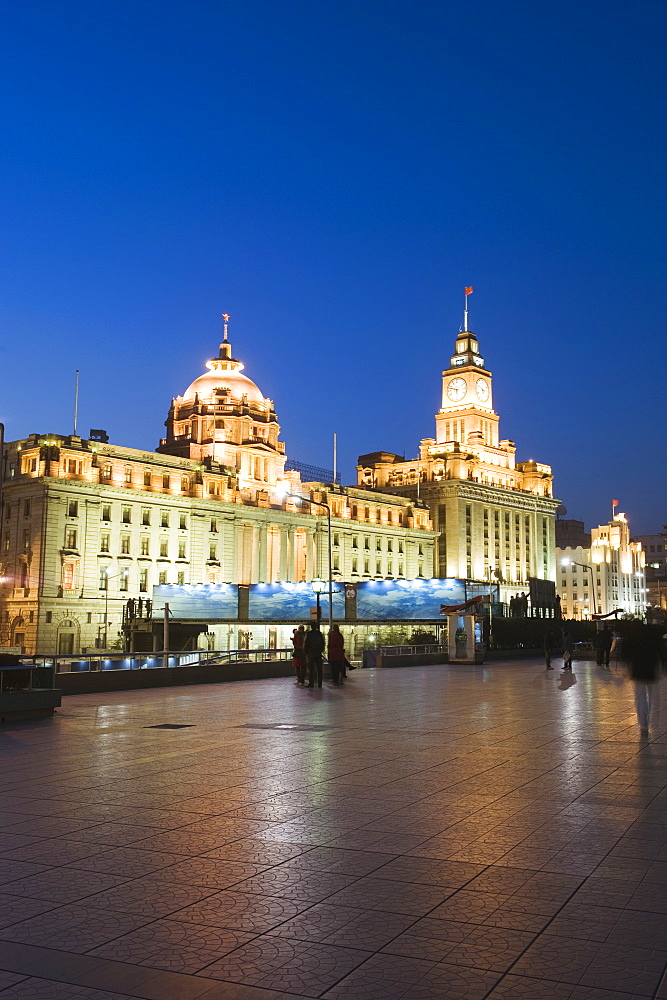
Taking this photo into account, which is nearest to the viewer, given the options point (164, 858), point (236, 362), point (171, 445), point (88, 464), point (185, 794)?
point (164, 858)

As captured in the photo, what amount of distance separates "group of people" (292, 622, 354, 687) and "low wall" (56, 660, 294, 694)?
120 inches

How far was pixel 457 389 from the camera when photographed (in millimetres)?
165375

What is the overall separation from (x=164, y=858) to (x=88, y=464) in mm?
83992

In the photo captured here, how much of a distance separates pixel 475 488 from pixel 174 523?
59.1m

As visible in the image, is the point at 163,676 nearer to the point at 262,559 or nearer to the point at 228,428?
the point at 262,559

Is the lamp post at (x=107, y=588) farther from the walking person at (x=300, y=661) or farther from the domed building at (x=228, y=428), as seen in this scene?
the walking person at (x=300, y=661)

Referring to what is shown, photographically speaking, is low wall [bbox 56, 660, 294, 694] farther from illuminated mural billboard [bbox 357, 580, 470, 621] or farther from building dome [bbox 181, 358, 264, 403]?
building dome [bbox 181, 358, 264, 403]

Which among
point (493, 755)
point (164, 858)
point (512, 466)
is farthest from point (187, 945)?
point (512, 466)

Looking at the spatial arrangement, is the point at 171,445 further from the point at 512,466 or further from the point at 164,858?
the point at 164,858

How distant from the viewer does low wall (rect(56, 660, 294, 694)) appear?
2628cm

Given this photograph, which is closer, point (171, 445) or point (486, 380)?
point (171, 445)

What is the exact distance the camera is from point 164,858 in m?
Result: 7.94

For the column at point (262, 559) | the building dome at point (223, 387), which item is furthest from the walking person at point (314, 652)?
the building dome at point (223, 387)

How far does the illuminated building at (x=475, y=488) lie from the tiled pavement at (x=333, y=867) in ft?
407
